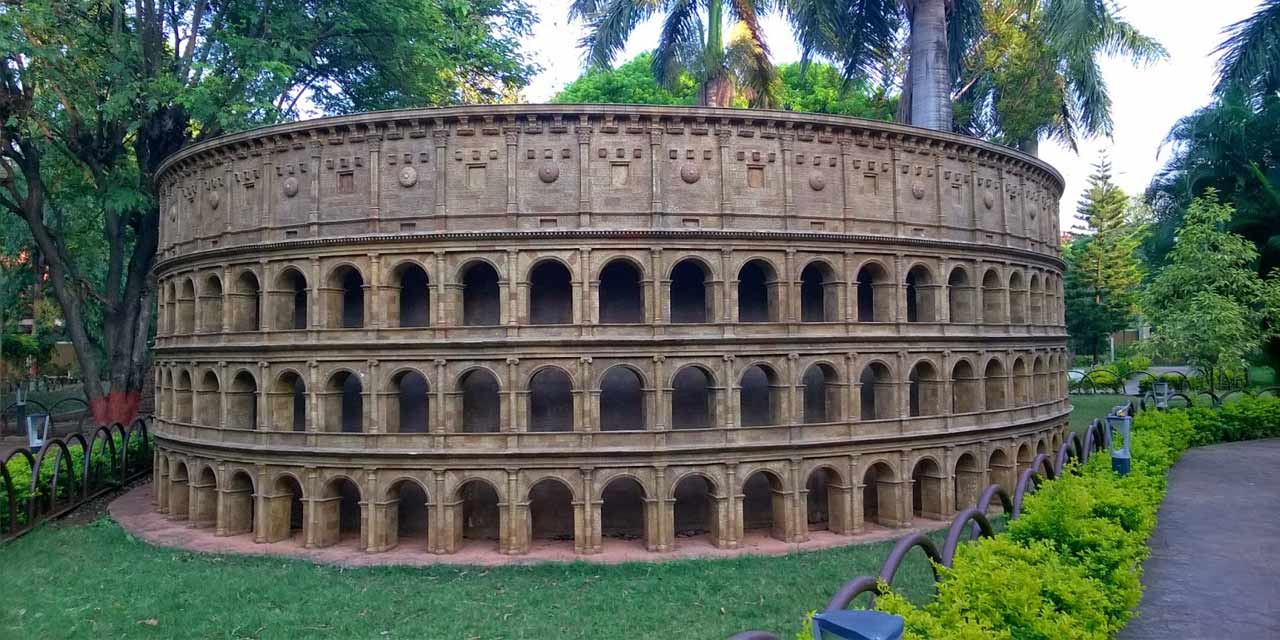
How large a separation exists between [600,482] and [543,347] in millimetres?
4052

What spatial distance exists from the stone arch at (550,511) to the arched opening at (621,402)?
92.1 inches

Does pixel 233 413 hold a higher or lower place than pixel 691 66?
lower

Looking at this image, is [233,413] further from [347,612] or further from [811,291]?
[811,291]

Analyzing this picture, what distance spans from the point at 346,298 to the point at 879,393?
1728cm

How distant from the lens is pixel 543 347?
20328 millimetres

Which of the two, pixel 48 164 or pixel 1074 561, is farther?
pixel 48 164

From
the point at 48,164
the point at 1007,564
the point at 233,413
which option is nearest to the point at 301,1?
the point at 48,164

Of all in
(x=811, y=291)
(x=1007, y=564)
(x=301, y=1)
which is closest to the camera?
(x=1007, y=564)

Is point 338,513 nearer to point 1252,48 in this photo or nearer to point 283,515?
point 283,515

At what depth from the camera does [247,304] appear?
2327 centimetres

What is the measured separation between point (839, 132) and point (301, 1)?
22.5 metres

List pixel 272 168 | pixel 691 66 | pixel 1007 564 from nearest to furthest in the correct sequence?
pixel 1007 564 → pixel 272 168 → pixel 691 66

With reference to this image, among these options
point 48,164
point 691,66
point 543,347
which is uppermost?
point 691,66

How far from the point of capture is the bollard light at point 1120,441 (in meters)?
14.8
